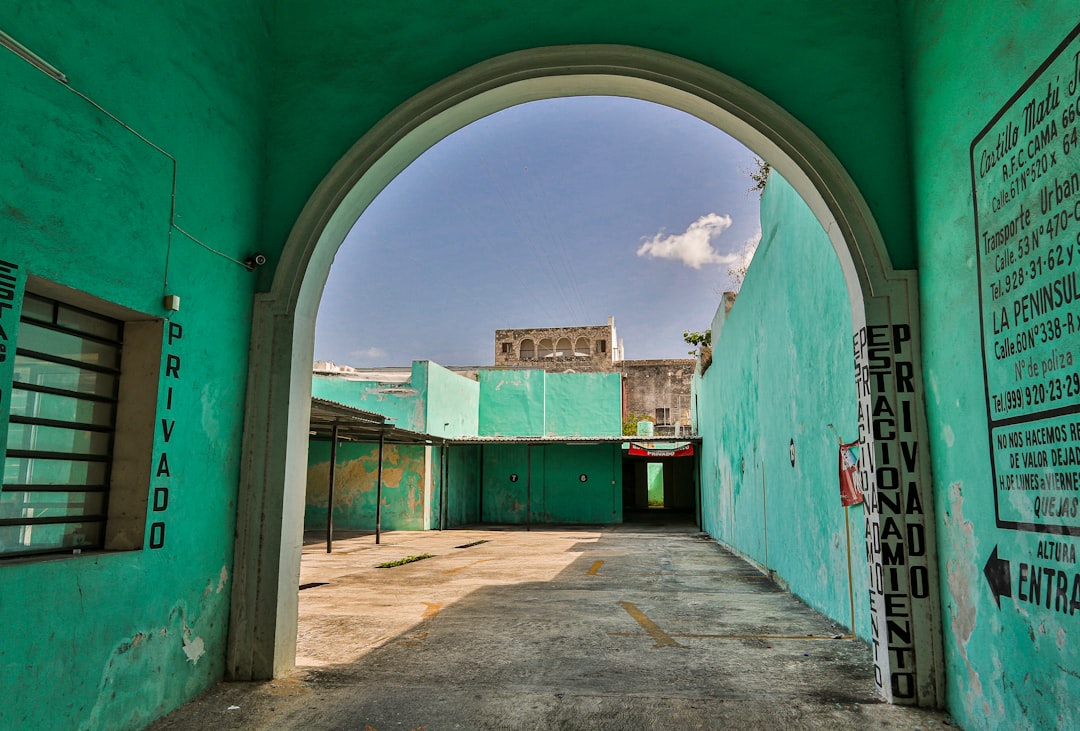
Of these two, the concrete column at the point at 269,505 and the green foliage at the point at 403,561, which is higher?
the concrete column at the point at 269,505

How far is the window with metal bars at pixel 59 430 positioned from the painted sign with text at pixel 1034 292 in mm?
3987

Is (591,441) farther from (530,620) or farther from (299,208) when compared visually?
(299,208)

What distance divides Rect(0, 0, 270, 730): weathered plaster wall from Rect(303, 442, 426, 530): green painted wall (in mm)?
15311

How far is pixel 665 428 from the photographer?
33344 millimetres

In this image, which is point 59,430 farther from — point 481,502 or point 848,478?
point 481,502

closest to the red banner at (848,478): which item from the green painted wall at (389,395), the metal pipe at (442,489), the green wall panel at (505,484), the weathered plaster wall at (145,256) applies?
the weathered plaster wall at (145,256)

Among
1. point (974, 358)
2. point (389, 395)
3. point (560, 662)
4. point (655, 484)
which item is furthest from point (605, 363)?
point (974, 358)

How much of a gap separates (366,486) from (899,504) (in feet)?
55.9

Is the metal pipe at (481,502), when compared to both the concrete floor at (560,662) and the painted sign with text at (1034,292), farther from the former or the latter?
the painted sign with text at (1034,292)

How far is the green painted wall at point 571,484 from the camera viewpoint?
2205 cm

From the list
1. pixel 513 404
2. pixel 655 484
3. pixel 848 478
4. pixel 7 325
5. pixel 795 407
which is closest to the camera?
pixel 7 325

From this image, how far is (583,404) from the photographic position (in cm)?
2366

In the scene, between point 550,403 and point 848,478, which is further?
point 550,403

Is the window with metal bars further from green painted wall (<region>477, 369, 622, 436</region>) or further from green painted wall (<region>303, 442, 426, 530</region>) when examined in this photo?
green painted wall (<region>477, 369, 622, 436</region>)
